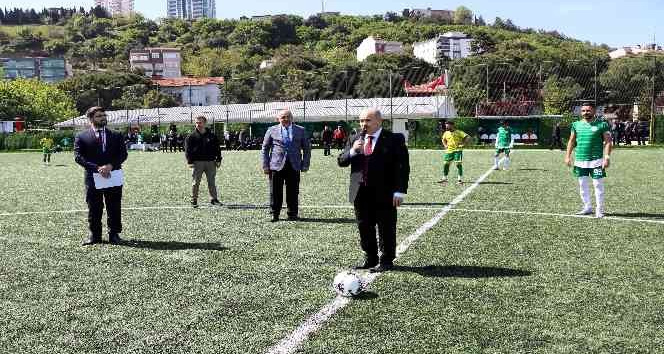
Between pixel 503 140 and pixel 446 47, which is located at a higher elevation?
pixel 446 47

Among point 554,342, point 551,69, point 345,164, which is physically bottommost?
point 554,342

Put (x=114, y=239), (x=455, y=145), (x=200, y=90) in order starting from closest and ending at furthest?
(x=114, y=239)
(x=455, y=145)
(x=200, y=90)

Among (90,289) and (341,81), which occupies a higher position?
(341,81)

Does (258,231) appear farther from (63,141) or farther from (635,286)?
(63,141)

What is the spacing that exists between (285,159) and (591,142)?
16.3 feet

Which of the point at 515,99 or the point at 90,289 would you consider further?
the point at 515,99

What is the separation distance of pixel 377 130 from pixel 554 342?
298 centimetres

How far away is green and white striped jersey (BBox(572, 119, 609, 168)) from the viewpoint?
11391mm

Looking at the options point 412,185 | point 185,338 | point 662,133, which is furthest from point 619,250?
point 662,133

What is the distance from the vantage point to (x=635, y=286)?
669 cm

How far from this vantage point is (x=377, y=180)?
24.0 ft

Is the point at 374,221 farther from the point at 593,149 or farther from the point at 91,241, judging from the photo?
the point at 593,149

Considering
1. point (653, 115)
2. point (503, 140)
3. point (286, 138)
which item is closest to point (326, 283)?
point (286, 138)

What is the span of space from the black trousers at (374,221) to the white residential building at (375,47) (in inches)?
6630
